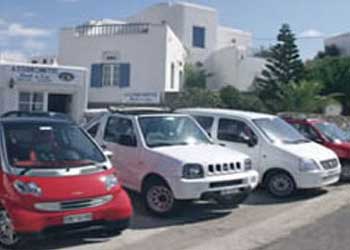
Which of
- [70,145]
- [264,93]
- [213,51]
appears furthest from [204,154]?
[213,51]

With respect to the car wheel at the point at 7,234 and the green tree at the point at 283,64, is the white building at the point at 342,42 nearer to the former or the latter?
the green tree at the point at 283,64

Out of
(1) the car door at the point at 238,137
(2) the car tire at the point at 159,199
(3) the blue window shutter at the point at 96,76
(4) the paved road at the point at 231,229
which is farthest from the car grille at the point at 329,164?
(3) the blue window shutter at the point at 96,76

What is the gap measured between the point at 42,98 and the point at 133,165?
847 inches

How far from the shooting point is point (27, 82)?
30500 mm

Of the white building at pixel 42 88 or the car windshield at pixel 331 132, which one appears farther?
the white building at pixel 42 88

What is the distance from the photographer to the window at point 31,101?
101ft

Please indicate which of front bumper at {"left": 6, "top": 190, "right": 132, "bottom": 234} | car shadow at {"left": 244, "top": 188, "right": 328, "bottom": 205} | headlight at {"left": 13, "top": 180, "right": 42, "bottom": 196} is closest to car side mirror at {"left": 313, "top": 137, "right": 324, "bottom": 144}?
car shadow at {"left": 244, "top": 188, "right": 328, "bottom": 205}

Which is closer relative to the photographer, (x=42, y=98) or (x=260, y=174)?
(x=260, y=174)

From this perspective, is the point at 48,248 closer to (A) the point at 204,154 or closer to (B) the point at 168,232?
(B) the point at 168,232

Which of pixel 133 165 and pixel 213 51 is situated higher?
pixel 213 51

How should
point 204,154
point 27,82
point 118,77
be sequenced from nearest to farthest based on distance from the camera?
point 204,154 < point 27,82 < point 118,77

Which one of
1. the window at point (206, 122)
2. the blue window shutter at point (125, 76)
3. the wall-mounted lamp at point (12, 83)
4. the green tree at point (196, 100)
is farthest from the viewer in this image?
the blue window shutter at point (125, 76)

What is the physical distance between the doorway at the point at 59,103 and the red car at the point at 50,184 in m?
23.2

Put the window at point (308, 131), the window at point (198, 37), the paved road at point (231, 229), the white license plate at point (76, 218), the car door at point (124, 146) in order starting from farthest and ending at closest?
1. the window at point (198, 37)
2. the window at point (308, 131)
3. the car door at point (124, 146)
4. the paved road at point (231, 229)
5. the white license plate at point (76, 218)
